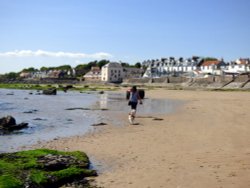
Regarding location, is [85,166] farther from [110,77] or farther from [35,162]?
[110,77]

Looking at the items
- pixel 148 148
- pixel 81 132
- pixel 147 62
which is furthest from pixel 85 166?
pixel 147 62

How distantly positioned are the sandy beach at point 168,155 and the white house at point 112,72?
142 meters

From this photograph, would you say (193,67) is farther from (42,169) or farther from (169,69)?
(42,169)

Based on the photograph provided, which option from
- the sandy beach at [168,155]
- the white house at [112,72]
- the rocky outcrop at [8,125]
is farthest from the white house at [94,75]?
the sandy beach at [168,155]

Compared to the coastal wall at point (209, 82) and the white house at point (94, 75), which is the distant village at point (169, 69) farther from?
the coastal wall at point (209, 82)

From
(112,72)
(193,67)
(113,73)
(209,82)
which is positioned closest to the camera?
(209,82)

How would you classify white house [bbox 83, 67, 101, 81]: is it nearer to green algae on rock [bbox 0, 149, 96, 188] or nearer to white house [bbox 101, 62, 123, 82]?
white house [bbox 101, 62, 123, 82]

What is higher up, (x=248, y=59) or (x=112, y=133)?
(x=248, y=59)

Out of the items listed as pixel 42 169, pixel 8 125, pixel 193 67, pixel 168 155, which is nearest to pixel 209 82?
pixel 193 67

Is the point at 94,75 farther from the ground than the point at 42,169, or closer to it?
farther from the ground

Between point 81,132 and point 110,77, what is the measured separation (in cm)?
14395

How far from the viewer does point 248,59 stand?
131250 mm

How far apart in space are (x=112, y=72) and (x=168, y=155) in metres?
152

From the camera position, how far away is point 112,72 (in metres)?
162
